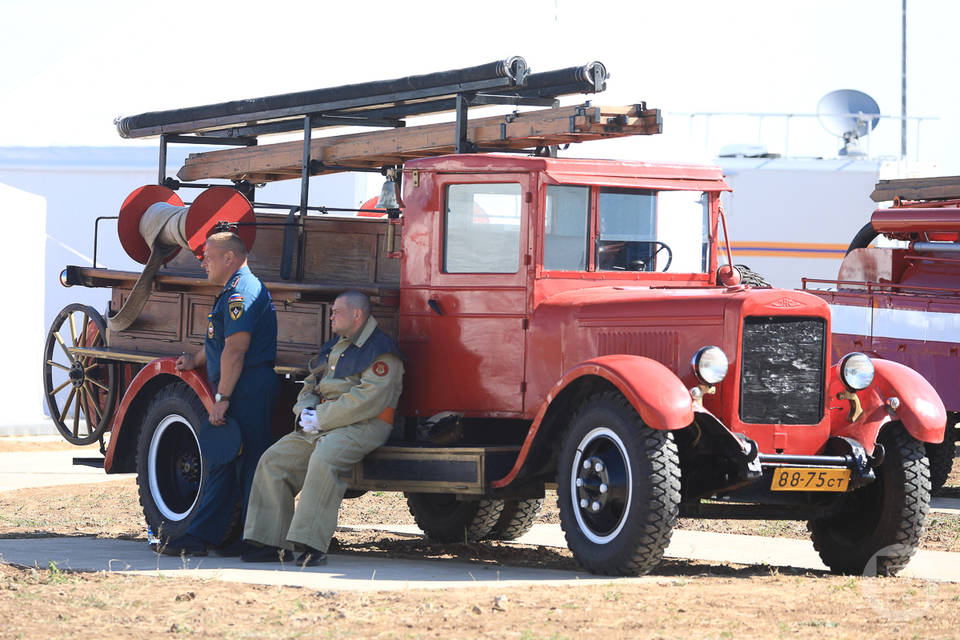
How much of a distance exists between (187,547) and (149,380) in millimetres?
1392

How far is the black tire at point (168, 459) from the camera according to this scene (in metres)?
9.75

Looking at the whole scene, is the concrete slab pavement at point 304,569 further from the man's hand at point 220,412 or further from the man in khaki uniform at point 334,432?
the man's hand at point 220,412

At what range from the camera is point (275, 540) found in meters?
8.82

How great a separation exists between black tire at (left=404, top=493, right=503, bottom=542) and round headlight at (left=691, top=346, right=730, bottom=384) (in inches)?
111

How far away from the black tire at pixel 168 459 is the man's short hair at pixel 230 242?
3.29 ft

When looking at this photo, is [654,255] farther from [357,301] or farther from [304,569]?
[304,569]

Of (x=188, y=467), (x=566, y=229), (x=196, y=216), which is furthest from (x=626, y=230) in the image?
(x=188, y=467)

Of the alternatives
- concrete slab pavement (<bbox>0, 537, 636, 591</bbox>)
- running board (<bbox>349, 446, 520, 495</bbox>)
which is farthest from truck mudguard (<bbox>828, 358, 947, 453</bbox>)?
running board (<bbox>349, 446, 520, 495</bbox>)

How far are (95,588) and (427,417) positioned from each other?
259 cm

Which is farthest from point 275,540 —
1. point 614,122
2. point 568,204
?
point 614,122

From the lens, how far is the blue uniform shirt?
Answer: 29.8 ft

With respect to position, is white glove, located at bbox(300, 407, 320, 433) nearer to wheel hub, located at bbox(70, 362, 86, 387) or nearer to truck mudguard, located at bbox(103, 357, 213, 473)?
truck mudguard, located at bbox(103, 357, 213, 473)

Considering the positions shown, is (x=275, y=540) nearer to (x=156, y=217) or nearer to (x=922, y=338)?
(x=156, y=217)

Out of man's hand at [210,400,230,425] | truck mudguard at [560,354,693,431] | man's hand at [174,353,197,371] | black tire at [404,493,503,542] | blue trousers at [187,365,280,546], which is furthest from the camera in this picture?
black tire at [404,493,503,542]
